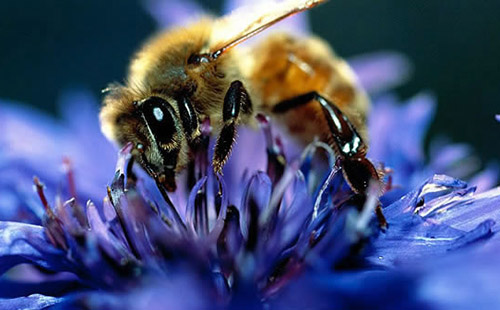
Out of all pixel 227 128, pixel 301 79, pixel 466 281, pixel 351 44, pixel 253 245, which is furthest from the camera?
pixel 351 44

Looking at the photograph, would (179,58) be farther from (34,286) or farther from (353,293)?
(353,293)

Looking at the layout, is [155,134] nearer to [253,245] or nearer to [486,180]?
[253,245]

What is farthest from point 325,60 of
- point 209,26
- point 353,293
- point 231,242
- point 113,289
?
point 353,293

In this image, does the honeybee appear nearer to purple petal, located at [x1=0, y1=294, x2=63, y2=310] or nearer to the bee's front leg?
the bee's front leg

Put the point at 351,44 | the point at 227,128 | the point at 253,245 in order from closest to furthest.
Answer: the point at 253,245, the point at 227,128, the point at 351,44

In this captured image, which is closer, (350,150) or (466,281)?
(466,281)

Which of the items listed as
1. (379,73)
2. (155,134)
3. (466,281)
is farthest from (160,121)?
(379,73)
